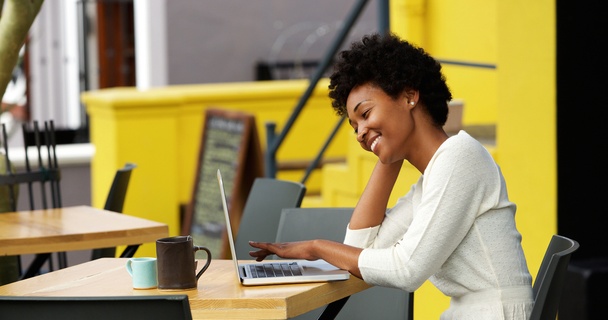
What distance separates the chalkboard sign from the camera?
23.4ft

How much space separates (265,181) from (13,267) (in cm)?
93

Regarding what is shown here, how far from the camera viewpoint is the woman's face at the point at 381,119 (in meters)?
2.69

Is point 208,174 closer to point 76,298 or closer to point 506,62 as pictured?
point 506,62

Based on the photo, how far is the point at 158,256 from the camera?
8.66 ft

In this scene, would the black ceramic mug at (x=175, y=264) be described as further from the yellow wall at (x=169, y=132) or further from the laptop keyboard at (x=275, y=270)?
A: the yellow wall at (x=169, y=132)

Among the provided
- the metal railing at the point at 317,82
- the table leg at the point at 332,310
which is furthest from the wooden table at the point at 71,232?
the metal railing at the point at 317,82

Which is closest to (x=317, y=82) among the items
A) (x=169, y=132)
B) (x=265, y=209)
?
(x=265, y=209)

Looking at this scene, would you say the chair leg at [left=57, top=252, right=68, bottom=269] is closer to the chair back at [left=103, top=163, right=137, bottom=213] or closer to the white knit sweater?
the chair back at [left=103, top=163, right=137, bottom=213]

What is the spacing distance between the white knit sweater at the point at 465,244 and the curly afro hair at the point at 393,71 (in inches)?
4.9

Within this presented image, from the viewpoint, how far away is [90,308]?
220 centimetres

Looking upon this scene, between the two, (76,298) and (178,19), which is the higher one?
(178,19)

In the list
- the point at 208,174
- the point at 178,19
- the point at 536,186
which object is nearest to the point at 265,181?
the point at 536,186

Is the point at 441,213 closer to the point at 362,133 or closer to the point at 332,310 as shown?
the point at 362,133

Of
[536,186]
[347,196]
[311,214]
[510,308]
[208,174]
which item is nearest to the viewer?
[510,308]
